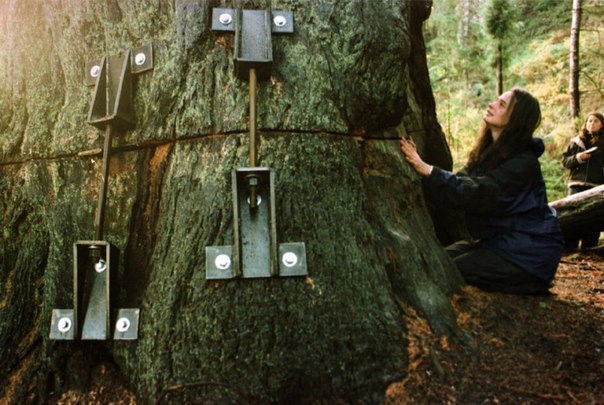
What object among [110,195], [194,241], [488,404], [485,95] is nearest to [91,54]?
[110,195]

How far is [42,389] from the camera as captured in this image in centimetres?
204

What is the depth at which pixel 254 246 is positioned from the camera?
6.15 feet

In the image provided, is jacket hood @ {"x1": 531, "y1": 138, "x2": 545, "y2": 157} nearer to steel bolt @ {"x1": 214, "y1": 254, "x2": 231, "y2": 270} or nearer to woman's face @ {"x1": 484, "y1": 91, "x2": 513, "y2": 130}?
woman's face @ {"x1": 484, "y1": 91, "x2": 513, "y2": 130}

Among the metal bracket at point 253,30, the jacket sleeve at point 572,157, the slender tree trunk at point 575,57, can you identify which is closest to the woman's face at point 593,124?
the jacket sleeve at point 572,157

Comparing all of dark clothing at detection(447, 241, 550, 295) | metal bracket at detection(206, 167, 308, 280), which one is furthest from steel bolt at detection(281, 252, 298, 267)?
dark clothing at detection(447, 241, 550, 295)

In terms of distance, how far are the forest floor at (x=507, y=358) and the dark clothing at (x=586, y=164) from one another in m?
4.43

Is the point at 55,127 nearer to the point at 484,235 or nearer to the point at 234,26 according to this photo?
the point at 234,26

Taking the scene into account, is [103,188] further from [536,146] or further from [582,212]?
[582,212]

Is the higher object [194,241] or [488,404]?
[194,241]

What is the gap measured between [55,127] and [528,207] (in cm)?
318

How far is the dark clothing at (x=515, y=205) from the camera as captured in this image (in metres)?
2.96

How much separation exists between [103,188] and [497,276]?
265 cm

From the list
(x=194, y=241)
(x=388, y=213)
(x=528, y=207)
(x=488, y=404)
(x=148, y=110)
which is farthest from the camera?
(x=528, y=207)

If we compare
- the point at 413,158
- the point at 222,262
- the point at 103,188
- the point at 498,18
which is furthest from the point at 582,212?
the point at 498,18
